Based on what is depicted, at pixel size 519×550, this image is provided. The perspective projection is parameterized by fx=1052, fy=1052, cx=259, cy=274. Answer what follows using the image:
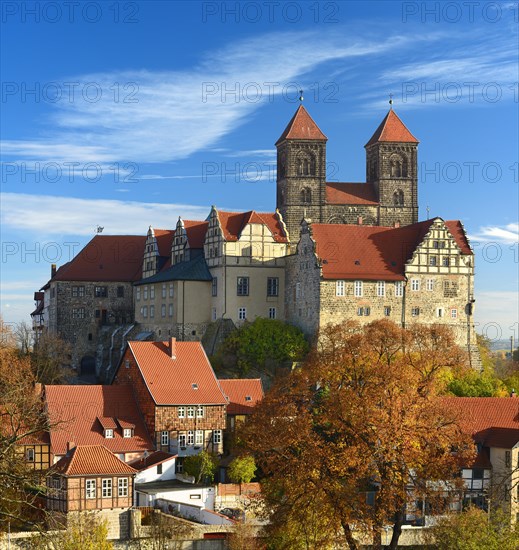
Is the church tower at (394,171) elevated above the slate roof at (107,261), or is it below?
above

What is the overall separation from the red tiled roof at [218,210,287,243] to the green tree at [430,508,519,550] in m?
38.3

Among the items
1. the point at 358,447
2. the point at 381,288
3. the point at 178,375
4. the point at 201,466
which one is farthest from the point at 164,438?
the point at 381,288

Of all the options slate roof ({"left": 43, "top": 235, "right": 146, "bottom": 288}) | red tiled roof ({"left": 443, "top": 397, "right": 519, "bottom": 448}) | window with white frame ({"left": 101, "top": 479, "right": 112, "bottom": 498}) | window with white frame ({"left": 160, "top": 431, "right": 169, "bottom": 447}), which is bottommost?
window with white frame ({"left": 101, "top": 479, "right": 112, "bottom": 498})

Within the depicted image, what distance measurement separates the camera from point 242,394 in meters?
59.5

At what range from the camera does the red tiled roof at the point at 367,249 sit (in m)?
70.2

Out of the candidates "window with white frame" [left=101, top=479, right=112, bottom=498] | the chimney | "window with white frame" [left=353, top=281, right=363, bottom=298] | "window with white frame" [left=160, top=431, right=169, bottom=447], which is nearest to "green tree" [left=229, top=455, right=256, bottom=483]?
"window with white frame" [left=160, top=431, right=169, bottom=447]

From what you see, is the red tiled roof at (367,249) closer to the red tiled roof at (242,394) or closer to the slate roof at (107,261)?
the red tiled roof at (242,394)

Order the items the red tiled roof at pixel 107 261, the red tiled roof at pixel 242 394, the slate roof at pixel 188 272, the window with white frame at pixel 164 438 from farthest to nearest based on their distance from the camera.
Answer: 1. the red tiled roof at pixel 107 261
2. the slate roof at pixel 188 272
3. the red tiled roof at pixel 242 394
4. the window with white frame at pixel 164 438

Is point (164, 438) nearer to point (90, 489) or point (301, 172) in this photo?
point (90, 489)

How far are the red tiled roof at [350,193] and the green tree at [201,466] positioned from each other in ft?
150

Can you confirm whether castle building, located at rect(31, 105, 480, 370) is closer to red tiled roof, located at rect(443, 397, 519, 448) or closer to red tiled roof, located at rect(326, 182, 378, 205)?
red tiled roof, located at rect(326, 182, 378, 205)

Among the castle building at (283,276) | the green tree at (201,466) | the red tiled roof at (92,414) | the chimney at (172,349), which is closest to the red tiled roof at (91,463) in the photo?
the red tiled roof at (92,414)

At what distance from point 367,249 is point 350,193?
24254 millimetres

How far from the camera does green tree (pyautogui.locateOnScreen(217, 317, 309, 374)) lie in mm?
69125
